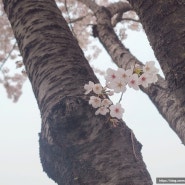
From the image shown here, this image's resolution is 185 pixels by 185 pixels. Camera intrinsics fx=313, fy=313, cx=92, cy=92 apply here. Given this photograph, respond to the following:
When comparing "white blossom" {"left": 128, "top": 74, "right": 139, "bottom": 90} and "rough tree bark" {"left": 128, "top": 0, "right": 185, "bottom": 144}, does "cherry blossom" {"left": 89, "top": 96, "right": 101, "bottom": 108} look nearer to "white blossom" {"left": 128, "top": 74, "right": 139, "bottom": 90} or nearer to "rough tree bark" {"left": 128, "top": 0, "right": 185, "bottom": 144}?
"white blossom" {"left": 128, "top": 74, "right": 139, "bottom": 90}

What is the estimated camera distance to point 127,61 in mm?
4172

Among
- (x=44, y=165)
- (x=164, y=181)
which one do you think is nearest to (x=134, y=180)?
(x=44, y=165)

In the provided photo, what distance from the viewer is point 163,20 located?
52.2 inches

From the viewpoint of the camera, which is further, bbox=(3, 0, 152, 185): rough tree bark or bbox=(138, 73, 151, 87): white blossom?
bbox=(138, 73, 151, 87): white blossom

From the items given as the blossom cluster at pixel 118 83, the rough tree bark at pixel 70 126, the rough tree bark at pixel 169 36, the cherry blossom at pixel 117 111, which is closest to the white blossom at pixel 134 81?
the blossom cluster at pixel 118 83

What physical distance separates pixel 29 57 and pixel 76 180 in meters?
0.93

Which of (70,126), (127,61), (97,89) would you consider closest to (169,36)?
(97,89)

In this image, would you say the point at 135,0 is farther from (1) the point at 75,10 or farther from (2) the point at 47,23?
(1) the point at 75,10

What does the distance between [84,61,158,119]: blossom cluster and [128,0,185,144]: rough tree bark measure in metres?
0.37

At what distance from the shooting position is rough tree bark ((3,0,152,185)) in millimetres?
1608

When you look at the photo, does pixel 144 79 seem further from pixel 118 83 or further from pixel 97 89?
pixel 97 89

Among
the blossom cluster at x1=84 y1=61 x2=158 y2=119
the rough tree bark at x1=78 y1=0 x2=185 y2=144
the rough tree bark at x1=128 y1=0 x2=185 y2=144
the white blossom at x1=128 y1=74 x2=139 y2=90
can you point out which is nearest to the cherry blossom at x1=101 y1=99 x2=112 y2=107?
the blossom cluster at x1=84 y1=61 x2=158 y2=119

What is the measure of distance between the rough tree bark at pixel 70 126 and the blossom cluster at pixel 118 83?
7 cm

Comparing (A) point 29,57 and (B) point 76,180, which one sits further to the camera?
(A) point 29,57
